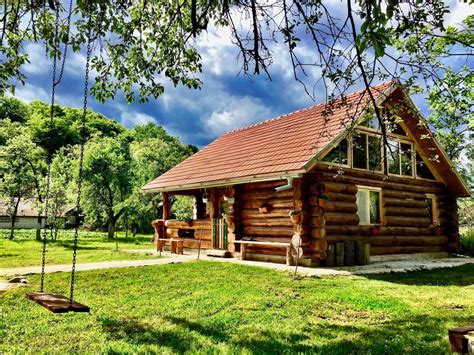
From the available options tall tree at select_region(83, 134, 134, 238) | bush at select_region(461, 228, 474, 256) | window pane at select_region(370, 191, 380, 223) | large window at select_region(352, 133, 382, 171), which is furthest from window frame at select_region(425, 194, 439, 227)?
tall tree at select_region(83, 134, 134, 238)

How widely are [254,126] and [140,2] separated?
12.8 metres

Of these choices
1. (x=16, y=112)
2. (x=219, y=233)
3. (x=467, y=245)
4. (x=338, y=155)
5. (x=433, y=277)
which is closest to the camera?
(x=433, y=277)

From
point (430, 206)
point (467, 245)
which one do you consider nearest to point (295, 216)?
point (430, 206)

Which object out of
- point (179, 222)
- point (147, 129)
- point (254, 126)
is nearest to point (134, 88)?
point (179, 222)

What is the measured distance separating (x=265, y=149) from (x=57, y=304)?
35.9 ft

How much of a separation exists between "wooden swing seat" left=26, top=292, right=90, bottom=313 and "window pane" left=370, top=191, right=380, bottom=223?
11.6 metres

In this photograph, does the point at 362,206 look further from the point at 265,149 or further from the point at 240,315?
the point at 240,315

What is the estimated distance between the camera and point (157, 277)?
946 centimetres

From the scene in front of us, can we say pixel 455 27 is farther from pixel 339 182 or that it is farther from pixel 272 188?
pixel 272 188

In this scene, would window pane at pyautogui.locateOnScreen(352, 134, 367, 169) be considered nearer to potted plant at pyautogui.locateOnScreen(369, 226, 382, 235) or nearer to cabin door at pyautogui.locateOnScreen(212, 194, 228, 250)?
potted plant at pyautogui.locateOnScreen(369, 226, 382, 235)

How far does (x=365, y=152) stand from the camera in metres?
14.3

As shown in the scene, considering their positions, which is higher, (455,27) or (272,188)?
(455,27)

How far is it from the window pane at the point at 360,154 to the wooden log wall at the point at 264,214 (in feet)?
9.18

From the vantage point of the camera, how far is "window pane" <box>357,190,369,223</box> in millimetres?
14125
